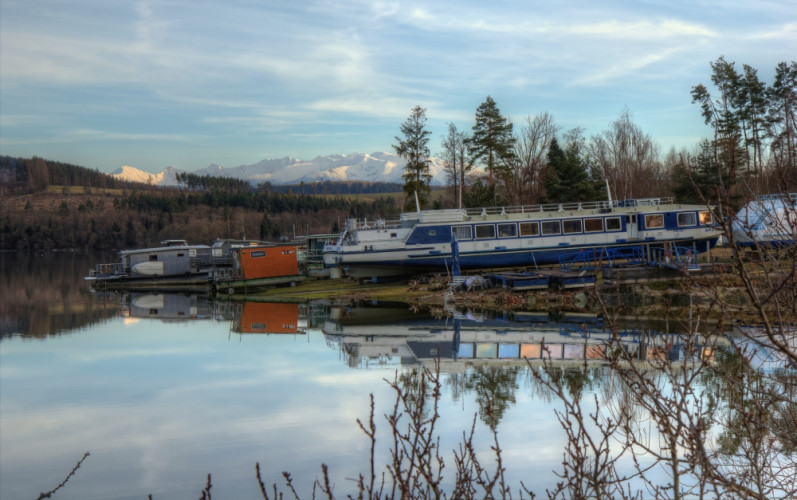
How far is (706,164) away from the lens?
4025cm

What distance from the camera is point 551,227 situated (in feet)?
118

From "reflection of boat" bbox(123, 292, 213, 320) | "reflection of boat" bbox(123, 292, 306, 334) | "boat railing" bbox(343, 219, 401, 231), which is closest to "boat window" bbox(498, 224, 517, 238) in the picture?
"boat railing" bbox(343, 219, 401, 231)

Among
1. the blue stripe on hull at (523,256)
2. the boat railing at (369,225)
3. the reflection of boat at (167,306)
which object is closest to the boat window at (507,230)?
the blue stripe on hull at (523,256)

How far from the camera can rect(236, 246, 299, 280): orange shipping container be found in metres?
43.4

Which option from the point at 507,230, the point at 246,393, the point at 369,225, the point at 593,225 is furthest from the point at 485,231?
the point at 246,393

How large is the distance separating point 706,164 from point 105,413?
35.4m

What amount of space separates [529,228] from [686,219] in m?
7.92

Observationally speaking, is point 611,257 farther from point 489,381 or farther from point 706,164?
point 489,381

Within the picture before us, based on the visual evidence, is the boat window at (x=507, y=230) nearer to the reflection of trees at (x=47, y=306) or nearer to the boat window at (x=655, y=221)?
the boat window at (x=655, y=221)

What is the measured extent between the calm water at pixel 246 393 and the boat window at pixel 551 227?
9.46 meters

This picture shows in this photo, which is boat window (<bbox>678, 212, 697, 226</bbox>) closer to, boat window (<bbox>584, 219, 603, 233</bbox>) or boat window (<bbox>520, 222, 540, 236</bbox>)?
boat window (<bbox>584, 219, 603, 233</bbox>)

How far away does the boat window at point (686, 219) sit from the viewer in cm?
3566

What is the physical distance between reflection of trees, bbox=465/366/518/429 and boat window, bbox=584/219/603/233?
791 inches

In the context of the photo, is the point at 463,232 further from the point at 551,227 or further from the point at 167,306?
the point at 167,306
